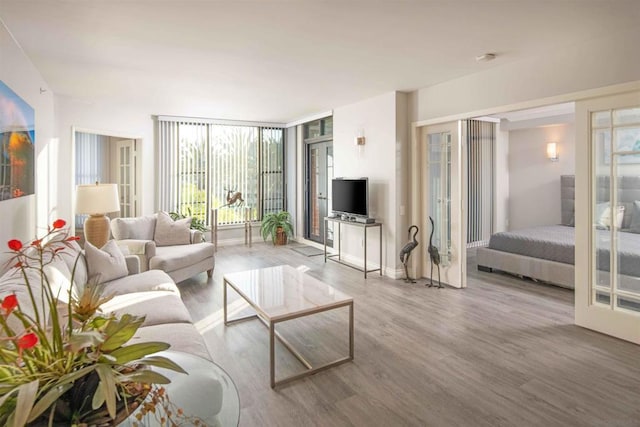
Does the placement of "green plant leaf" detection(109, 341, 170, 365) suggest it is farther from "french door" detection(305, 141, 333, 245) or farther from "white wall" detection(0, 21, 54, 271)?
"french door" detection(305, 141, 333, 245)

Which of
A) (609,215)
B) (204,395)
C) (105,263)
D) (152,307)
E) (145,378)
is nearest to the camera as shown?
(145,378)

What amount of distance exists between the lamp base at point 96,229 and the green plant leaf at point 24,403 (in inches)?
172

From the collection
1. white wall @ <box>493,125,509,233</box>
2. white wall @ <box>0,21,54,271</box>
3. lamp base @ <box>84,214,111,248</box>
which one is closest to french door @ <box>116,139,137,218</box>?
white wall @ <box>0,21,54,271</box>

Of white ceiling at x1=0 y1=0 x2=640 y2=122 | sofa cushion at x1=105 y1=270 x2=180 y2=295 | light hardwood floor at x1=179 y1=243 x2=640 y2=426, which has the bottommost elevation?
light hardwood floor at x1=179 y1=243 x2=640 y2=426

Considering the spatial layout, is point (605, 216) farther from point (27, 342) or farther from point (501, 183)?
point (501, 183)

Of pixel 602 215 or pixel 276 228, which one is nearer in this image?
pixel 602 215

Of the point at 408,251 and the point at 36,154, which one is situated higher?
the point at 36,154

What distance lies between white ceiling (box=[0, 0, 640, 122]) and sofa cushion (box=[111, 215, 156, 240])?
1766mm

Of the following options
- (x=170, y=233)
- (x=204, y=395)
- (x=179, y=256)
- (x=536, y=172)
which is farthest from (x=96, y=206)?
(x=536, y=172)

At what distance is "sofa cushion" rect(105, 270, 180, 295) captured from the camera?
3131 mm

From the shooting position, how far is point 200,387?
1119mm

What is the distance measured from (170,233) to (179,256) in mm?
818

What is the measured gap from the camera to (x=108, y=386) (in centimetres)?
78

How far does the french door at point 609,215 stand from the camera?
304 centimetres
